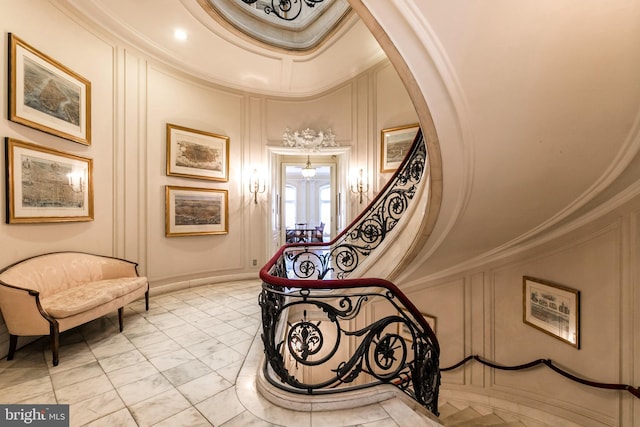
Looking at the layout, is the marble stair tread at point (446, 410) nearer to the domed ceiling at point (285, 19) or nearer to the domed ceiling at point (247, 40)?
the domed ceiling at point (247, 40)

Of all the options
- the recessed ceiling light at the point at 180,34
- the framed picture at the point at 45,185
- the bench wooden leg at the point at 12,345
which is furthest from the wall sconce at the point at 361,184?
the bench wooden leg at the point at 12,345

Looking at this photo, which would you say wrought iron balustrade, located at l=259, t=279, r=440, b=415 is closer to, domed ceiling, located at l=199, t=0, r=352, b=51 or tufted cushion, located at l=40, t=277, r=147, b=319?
tufted cushion, located at l=40, t=277, r=147, b=319

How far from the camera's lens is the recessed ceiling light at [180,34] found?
12.7ft

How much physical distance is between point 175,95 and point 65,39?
1.51 meters

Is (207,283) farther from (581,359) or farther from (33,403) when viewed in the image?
(581,359)

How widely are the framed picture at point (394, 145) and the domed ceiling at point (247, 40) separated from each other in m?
1.49

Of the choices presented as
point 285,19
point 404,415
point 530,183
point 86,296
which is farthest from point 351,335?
point 285,19

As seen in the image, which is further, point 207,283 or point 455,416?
point 207,283

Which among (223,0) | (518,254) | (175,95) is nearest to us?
(518,254)

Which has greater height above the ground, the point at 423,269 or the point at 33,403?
the point at 423,269

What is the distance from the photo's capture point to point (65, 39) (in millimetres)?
3119

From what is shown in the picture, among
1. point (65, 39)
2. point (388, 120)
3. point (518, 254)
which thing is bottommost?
point (518, 254)

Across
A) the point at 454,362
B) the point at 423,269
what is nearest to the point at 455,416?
the point at 454,362

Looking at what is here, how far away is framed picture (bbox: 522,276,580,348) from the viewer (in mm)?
2912
